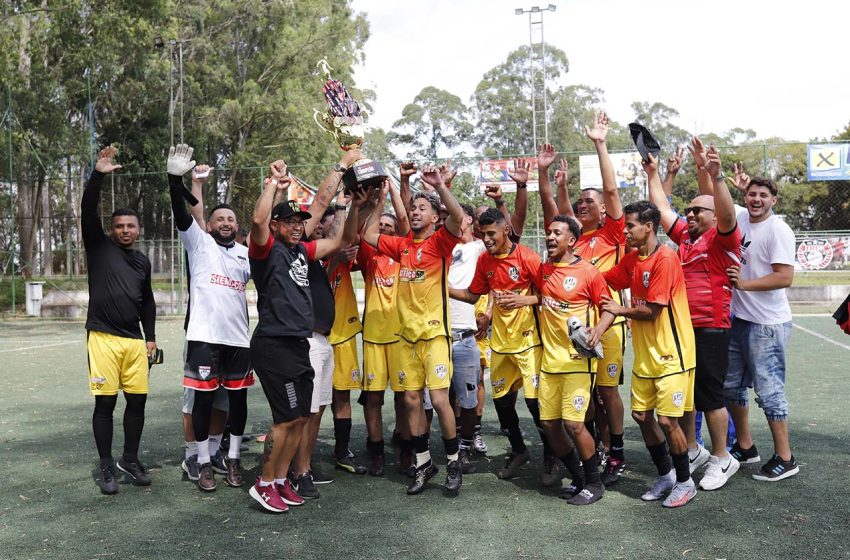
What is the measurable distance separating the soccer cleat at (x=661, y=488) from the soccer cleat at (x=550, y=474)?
696 millimetres

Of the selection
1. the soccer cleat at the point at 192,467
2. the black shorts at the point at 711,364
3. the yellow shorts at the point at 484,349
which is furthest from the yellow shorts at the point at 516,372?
the soccer cleat at the point at 192,467

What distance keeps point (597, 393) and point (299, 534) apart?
109 inches

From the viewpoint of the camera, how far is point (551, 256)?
5598mm

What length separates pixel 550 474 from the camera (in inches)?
235

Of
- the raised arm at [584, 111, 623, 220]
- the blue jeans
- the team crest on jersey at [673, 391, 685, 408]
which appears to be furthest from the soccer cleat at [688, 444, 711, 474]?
the raised arm at [584, 111, 623, 220]

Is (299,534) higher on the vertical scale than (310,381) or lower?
lower

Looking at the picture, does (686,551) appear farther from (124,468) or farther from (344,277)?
(124,468)

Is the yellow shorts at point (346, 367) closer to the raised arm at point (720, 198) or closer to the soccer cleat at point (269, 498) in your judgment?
the soccer cleat at point (269, 498)

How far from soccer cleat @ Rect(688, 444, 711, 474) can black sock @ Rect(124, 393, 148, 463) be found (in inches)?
170

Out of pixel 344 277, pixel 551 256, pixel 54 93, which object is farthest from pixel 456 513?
pixel 54 93

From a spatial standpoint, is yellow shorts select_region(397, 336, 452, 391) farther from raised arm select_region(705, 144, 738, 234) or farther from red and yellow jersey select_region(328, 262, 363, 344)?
raised arm select_region(705, 144, 738, 234)

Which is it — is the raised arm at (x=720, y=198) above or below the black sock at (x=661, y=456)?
above

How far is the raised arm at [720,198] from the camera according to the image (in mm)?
5262

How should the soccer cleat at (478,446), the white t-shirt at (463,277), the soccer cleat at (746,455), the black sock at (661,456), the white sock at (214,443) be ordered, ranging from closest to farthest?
the black sock at (661,456)
the soccer cleat at (746,455)
the white sock at (214,443)
the white t-shirt at (463,277)
the soccer cleat at (478,446)
